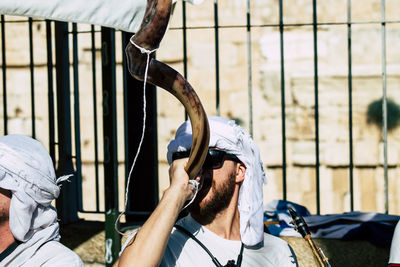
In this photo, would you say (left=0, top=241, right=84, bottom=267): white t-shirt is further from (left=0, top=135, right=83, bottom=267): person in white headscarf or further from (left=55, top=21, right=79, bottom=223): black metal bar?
(left=55, top=21, right=79, bottom=223): black metal bar

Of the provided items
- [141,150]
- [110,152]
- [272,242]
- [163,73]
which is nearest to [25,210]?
[163,73]

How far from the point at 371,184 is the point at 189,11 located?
3.31 metres

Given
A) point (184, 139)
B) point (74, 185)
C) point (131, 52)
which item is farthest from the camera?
point (74, 185)

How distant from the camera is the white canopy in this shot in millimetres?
3055

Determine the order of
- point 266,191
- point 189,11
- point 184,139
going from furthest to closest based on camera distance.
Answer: point 266,191 < point 189,11 < point 184,139

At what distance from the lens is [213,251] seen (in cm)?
255

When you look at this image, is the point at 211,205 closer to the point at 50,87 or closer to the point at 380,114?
the point at 50,87

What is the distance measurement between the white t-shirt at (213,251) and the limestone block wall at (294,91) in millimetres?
5940

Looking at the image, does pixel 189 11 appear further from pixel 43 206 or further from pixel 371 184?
pixel 43 206

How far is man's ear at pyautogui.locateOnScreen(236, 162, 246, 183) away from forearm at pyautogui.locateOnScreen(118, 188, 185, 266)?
0.45 metres

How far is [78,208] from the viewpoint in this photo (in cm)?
522

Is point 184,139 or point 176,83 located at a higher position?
point 176,83

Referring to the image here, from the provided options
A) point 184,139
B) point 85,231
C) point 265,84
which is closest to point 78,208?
point 85,231

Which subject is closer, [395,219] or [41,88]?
[395,219]
